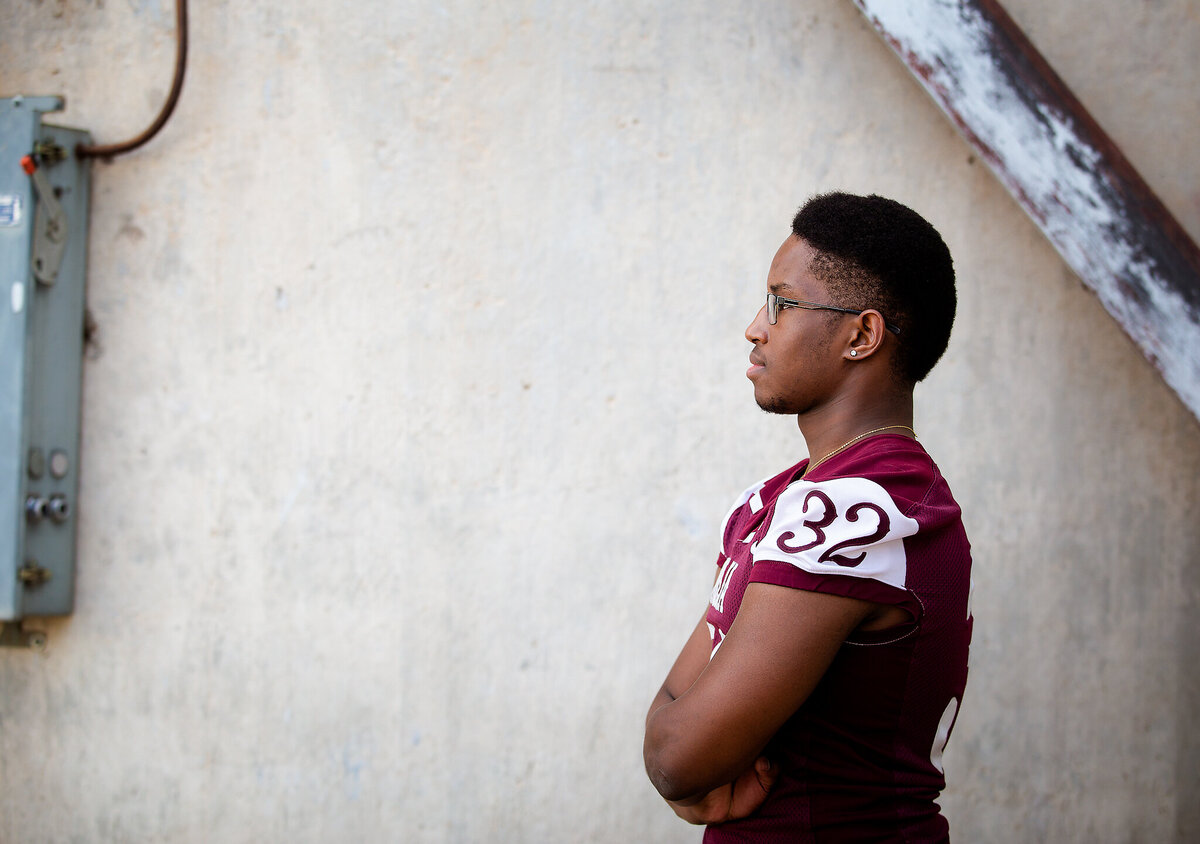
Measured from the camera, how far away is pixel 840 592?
121cm

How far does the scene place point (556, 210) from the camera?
9.17 ft

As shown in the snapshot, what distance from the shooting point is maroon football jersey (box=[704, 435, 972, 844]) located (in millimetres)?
1225

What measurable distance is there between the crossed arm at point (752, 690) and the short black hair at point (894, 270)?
0.46 metres

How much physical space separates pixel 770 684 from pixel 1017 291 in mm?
2037

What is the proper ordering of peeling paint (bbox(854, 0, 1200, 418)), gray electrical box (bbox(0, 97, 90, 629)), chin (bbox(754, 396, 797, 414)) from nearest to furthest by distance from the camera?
chin (bbox(754, 396, 797, 414)) < peeling paint (bbox(854, 0, 1200, 418)) < gray electrical box (bbox(0, 97, 90, 629))

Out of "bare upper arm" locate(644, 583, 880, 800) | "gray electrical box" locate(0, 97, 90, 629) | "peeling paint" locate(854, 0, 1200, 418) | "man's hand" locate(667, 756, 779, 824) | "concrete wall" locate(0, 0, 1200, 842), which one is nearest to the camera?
"bare upper arm" locate(644, 583, 880, 800)

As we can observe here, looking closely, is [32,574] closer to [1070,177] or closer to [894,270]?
[894,270]

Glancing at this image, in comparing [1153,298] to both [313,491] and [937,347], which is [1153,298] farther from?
[313,491]

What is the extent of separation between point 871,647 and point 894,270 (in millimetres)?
590

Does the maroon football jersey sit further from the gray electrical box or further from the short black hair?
the gray electrical box

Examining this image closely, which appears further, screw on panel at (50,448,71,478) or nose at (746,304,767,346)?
screw on panel at (50,448,71,478)

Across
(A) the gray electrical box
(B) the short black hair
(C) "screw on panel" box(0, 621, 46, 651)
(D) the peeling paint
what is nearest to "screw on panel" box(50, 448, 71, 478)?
(A) the gray electrical box

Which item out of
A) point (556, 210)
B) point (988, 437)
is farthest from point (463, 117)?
point (988, 437)

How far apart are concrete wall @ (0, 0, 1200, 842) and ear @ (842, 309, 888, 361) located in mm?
1359
